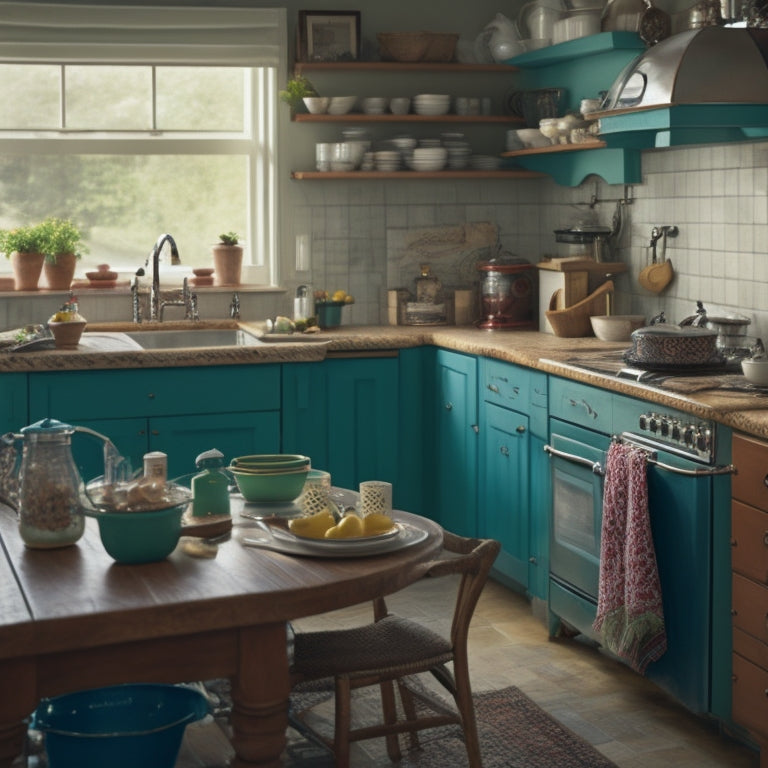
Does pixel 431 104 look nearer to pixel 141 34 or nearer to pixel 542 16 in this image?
pixel 542 16

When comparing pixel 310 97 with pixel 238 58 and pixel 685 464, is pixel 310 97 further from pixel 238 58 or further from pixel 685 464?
pixel 685 464

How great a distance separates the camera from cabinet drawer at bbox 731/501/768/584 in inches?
130

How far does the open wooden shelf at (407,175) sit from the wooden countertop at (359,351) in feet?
2.26

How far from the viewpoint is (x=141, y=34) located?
5.83 meters

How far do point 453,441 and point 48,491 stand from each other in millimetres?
2988

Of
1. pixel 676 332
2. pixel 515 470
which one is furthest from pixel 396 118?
pixel 676 332

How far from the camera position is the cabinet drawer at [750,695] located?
132 inches

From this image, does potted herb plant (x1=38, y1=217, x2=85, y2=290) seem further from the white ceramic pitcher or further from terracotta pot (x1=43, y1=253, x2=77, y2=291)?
the white ceramic pitcher

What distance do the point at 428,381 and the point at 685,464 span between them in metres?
2.14

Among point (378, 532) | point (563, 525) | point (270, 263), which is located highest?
point (270, 263)

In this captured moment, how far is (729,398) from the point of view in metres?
3.61

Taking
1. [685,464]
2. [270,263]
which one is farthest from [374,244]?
[685,464]

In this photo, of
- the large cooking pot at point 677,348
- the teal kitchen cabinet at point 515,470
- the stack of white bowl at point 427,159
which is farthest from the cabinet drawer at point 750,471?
the stack of white bowl at point 427,159

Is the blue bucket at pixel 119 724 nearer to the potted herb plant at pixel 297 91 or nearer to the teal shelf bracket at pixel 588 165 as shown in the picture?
the teal shelf bracket at pixel 588 165
